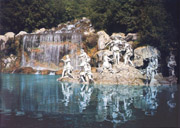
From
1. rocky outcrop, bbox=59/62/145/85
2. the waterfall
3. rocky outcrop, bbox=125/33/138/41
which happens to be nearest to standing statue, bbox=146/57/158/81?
rocky outcrop, bbox=59/62/145/85

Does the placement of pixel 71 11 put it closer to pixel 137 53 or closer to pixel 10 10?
pixel 10 10

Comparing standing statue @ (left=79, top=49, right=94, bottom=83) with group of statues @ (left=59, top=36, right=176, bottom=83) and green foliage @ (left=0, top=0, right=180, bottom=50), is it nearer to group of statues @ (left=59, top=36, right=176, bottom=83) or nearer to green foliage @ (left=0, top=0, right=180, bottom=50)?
group of statues @ (left=59, top=36, right=176, bottom=83)

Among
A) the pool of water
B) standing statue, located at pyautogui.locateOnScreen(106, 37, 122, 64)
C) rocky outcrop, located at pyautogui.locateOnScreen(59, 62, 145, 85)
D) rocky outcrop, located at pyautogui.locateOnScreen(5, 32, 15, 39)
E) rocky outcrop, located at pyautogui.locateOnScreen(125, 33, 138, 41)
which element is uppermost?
rocky outcrop, located at pyautogui.locateOnScreen(5, 32, 15, 39)

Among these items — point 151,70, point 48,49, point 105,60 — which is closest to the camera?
point 151,70

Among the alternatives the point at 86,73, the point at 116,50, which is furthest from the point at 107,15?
the point at 86,73

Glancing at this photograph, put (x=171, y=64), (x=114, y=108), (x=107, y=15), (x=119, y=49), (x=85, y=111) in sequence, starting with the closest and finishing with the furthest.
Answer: (x=85, y=111) → (x=114, y=108) → (x=171, y=64) → (x=119, y=49) → (x=107, y=15)

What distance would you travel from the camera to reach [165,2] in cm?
1622

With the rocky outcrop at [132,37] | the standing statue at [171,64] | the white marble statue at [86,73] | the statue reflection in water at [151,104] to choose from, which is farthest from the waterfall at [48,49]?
the statue reflection in water at [151,104]

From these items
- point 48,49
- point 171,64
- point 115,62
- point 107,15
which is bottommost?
point 171,64

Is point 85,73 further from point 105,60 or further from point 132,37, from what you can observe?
point 132,37

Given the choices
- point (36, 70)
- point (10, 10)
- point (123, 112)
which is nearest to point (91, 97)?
point (123, 112)

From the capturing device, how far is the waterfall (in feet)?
72.2

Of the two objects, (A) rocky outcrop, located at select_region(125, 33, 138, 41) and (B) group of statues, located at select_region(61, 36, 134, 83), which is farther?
(A) rocky outcrop, located at select_region(125, 33, 138, 41)

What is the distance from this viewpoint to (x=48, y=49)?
22516mm
